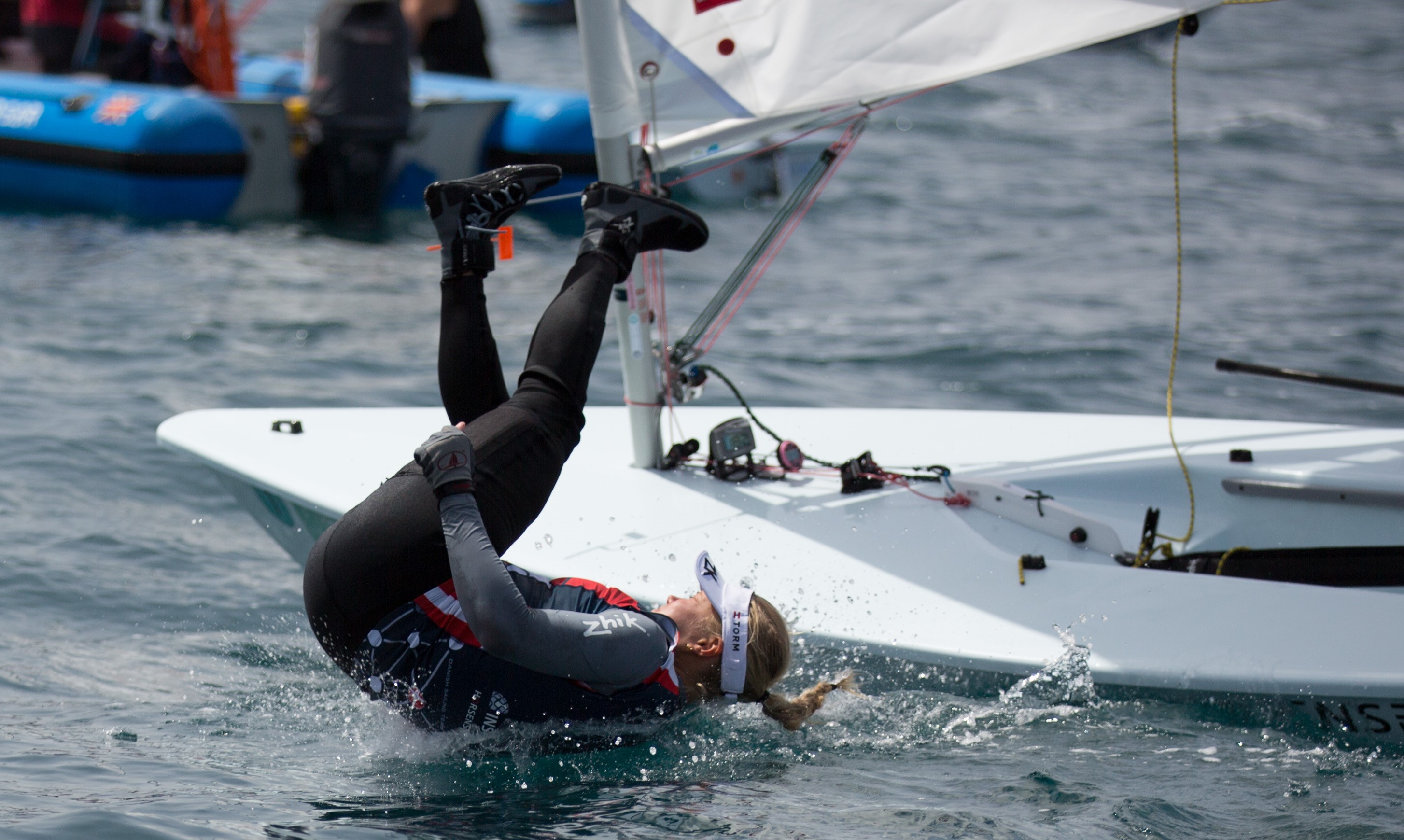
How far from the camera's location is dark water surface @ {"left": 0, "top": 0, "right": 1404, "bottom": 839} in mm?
2469

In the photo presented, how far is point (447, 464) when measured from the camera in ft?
7.53

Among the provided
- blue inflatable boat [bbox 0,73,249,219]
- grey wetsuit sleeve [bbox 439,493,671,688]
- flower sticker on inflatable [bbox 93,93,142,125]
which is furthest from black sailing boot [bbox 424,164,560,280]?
flower sticker on inflatable [bbox 93,93,142,125]

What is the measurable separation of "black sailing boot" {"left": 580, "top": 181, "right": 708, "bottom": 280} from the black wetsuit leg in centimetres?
11

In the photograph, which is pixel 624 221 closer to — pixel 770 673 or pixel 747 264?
pixel 747 264

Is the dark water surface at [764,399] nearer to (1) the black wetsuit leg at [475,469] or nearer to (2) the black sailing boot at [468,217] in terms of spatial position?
(1) the black wetsuit leg at [475,469]

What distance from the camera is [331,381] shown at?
5.66m

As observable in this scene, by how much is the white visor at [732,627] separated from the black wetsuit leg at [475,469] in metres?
0.36

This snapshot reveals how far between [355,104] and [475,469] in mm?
6442

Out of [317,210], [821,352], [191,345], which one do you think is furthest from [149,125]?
[821,352]

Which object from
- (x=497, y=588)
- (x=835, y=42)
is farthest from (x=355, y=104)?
(x=497, y=588)

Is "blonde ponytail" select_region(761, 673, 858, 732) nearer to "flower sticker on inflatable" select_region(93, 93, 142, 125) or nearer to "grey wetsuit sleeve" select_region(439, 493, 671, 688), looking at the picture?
"grey wetsuit sleeve" select_region(439, 493, 671, 688)

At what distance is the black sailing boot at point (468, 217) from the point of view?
104 inches

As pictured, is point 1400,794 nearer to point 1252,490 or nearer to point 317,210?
point 1252,490

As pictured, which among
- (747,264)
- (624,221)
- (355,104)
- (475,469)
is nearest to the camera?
(475,469)
